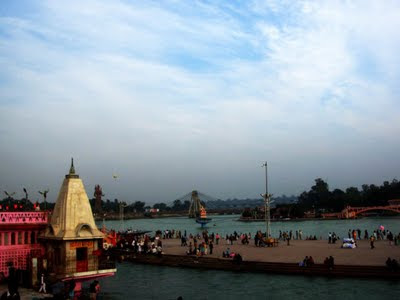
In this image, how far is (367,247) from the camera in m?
41.0

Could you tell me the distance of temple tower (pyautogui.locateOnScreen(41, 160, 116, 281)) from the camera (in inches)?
963

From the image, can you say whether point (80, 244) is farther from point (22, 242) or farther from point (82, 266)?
point (22, 242)

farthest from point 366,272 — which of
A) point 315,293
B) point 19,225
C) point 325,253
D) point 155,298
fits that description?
point 19,225

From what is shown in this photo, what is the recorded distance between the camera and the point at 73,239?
2453 centimetres

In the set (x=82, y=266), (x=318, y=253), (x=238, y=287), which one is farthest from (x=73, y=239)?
(x=318, y=253)

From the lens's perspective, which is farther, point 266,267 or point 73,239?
point 266,267

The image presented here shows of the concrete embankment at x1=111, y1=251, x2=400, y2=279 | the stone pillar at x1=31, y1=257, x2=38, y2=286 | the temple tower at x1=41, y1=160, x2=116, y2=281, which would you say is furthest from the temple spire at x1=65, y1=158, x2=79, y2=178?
the concrete embankment at x1=111, y1=251, x2=400, y2=279

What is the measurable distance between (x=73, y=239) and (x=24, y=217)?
4.13m

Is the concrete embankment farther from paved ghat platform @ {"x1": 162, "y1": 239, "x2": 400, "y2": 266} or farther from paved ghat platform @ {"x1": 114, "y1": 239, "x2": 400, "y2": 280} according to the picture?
paved ghat platform @ {"x1": 162, "y1": 239, "x2": 400, "y2": 266}

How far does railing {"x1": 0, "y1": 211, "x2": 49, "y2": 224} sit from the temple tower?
1.59 m

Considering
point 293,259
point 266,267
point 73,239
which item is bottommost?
point 266,267

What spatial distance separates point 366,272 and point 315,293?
4941mm

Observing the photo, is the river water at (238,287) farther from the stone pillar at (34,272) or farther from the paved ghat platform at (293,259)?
the stone pillar at (34,272)

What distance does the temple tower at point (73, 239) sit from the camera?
24469mm
